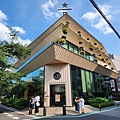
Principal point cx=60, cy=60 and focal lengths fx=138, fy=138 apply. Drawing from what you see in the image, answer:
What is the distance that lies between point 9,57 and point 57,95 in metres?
6.87

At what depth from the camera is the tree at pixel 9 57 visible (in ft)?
42.3

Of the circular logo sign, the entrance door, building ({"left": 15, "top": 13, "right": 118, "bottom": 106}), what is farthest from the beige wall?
the entrance door

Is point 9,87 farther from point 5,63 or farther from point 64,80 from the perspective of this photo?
point 64,80

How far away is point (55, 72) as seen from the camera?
16.4 m

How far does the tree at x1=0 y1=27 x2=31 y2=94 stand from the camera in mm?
12905

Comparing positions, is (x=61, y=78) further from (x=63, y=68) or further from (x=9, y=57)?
(x=9, y=57)

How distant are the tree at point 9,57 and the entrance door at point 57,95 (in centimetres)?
380

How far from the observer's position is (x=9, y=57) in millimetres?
15008

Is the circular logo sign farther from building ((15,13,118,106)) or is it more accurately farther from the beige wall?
the beige wall

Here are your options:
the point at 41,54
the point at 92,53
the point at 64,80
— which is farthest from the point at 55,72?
the point at 92,53

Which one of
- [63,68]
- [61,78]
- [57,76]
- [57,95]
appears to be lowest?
[57,95]

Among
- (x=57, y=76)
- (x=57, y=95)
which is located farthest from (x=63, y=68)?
(x=57, y=95)

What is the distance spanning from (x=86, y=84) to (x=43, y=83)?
21.6ft

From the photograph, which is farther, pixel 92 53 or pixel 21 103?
pixel 92 53
